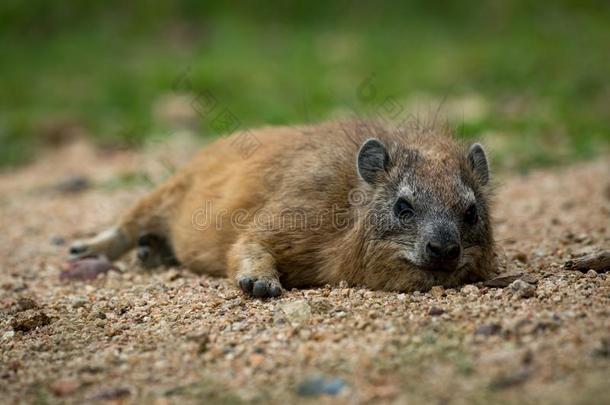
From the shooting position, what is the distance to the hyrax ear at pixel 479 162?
6.35 metres

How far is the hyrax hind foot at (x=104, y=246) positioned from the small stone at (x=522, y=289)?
416 centimetres

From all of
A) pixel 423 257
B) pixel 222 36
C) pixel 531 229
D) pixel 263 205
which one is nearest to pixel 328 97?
pixel 222 36

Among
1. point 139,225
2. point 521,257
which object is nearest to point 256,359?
point 521,257

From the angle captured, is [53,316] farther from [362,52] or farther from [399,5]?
[399,5]

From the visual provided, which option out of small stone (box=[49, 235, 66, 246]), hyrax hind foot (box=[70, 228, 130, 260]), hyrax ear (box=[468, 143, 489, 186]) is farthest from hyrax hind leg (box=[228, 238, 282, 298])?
small stone (box=[49, 235, 66, 246])

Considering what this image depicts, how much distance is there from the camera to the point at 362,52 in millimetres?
17594

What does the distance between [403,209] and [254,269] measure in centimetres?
123

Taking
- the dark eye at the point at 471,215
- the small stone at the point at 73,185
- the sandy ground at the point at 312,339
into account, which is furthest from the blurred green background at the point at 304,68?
the dark eye at the point at 471,215

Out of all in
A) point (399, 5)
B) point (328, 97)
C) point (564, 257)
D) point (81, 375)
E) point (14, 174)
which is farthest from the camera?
point (399, 5)

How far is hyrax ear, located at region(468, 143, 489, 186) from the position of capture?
6.35 m

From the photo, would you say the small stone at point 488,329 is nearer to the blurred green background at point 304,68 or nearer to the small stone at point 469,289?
the small stone at point 469,289

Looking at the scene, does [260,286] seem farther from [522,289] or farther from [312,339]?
[522,289]

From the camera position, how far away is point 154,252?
26.1ft

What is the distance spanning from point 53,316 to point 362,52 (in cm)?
1289
